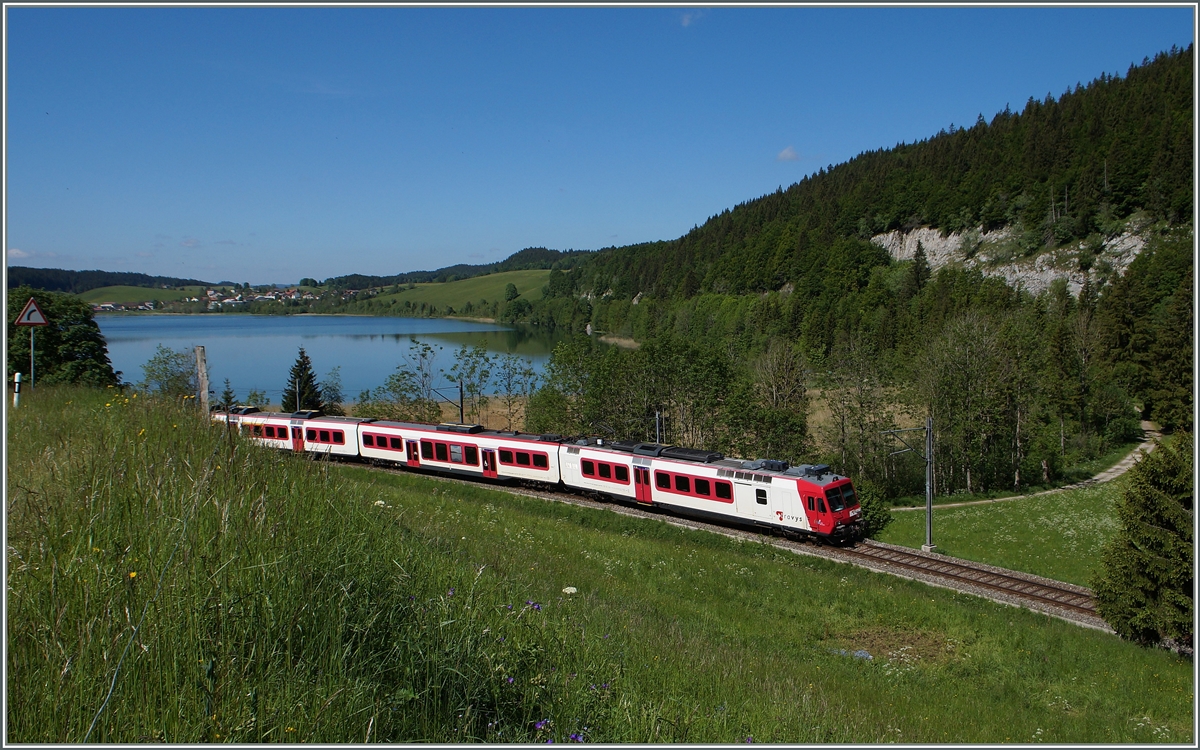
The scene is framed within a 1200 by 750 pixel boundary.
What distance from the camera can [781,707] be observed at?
6.70 meters

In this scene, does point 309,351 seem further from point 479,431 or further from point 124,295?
point 124,295

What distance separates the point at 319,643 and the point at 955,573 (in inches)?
718

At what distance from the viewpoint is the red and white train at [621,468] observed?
20.6 m

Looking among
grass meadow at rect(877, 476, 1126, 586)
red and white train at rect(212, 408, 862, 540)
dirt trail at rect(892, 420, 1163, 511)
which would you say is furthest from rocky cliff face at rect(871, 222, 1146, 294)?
red and white train at rect(212, 408, 862, 540)

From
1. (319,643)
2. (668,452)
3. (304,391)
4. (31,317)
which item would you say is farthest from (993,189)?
(319,643)

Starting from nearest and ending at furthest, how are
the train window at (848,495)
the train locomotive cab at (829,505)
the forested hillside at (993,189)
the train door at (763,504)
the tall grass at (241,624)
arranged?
the tall grass at (241,624), the train locomotive cab at (829,505), the train window at (848,495), the train door at (763,504), the forested hillside at (993,189)

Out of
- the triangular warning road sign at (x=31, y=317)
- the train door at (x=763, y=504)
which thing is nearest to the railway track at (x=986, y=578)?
the train door at (x=763, y=504)

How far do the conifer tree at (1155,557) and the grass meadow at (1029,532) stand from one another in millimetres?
5925

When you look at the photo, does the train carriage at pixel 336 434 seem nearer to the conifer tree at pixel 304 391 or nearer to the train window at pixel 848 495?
the conifer tree at pixel 304 391

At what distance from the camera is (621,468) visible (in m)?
24.5

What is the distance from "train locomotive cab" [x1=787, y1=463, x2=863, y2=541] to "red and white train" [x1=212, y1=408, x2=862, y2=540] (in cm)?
3

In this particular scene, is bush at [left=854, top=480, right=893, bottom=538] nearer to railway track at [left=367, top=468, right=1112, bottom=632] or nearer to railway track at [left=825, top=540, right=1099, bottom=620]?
railway track at [left=367, top=468, right=1112, bottom=632]

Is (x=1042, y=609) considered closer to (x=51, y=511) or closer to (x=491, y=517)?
(x=491, y=517)

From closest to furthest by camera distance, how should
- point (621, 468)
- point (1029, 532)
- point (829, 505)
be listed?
point (829, 505) → point (621, 468) → point (1029, 532)
